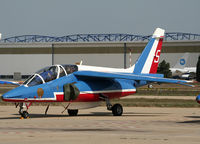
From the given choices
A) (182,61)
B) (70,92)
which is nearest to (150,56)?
(70,92)

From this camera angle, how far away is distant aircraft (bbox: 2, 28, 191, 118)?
23788 mm

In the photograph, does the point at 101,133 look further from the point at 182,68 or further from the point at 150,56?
the point at 182,68

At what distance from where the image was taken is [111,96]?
26969mm

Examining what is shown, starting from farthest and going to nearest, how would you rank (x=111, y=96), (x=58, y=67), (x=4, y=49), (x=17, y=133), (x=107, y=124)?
(x=4, y=49)
(x=111, y=96)
(x=58, y=67)
(x=107, y=124)
(x=17, y=133)

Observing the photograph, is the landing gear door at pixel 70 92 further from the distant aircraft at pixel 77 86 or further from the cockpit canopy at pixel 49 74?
the cockpit canopy at pixel 49 74

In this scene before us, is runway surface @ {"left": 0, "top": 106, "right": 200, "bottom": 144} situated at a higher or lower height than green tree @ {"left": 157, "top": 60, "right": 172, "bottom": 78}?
lower

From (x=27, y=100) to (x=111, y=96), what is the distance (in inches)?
214

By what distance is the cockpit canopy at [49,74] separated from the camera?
24.1m

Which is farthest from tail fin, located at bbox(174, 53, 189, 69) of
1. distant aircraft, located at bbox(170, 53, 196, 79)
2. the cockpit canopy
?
the cockpit canopy

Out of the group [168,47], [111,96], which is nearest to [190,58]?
[168,47]

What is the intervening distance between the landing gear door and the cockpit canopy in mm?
700

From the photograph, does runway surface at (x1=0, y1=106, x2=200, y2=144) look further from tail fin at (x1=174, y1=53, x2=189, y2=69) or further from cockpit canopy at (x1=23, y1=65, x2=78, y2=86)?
tail fin at (x1=174, y1=53, x2=189, y2=69)

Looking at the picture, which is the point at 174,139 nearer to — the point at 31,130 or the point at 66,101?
the point at 31,130

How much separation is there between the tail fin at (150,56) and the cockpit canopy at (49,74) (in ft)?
15.4
